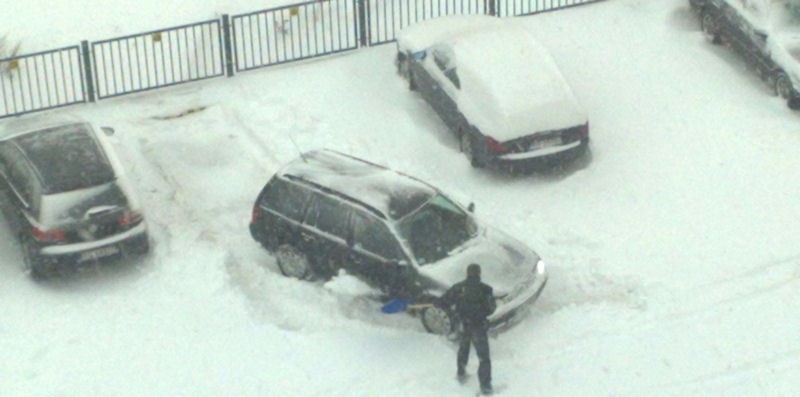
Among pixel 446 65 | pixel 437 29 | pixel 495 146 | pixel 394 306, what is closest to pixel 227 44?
pixel 437 29

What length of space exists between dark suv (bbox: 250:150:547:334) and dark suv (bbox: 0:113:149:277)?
1.74 meters

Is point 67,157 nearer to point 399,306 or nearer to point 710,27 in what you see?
point 399,306

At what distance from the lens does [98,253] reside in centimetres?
1766

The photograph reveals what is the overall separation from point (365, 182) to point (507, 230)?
7.86ft

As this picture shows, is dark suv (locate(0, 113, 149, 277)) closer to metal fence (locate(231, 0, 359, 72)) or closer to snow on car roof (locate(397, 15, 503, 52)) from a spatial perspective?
metal fence (locate(231, 0, 359, 72))

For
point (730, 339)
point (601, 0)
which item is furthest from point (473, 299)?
point (601, 0)

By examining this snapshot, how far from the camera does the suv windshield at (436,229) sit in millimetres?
16875

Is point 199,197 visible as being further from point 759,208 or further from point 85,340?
point 759,208

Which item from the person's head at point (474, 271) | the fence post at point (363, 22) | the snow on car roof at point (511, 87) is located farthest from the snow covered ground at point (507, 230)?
the person's head at point (474, 271)

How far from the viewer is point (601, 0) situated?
25.0 metres

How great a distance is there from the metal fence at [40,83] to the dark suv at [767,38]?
10.5 meters

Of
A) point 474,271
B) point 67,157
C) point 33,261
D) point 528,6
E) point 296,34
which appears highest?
point 67,157

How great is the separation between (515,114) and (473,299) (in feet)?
17.0

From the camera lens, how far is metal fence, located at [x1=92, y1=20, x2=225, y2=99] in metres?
22.8
